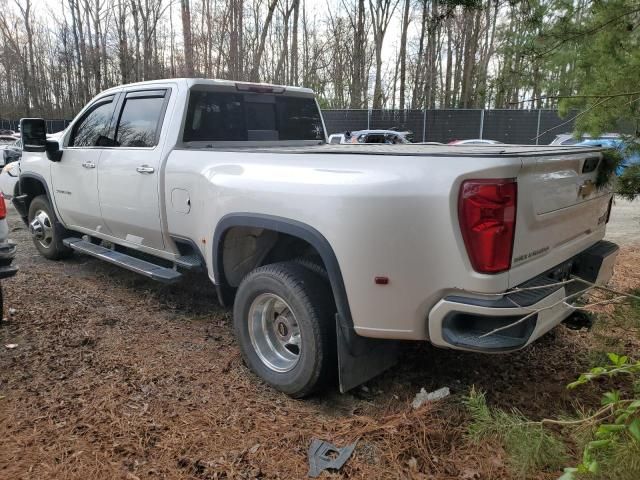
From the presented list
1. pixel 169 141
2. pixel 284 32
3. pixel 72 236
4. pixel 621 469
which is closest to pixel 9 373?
pixel 169 141

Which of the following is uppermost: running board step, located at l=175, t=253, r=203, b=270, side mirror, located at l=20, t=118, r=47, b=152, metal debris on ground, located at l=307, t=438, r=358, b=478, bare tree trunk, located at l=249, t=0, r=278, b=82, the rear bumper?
bare tree trunk, located at l=249, t=0, r=278, b=82

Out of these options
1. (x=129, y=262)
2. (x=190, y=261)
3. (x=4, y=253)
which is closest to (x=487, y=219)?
(x=190, y=261)

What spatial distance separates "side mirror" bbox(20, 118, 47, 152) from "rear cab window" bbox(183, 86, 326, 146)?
2168mm

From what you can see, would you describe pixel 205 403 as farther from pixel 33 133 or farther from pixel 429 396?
pixel 33 133

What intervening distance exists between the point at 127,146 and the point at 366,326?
3.13 meters

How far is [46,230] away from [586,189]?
6.04 metres

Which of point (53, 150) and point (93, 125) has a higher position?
point (93, 125)

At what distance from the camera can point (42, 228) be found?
6.53 m

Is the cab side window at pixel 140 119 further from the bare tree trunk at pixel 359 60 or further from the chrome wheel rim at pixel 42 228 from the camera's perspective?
the bare tree trunk at pixel 359 60

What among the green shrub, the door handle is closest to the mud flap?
the green shrub

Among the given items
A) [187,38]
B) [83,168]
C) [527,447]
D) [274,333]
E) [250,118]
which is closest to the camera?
[527,447]

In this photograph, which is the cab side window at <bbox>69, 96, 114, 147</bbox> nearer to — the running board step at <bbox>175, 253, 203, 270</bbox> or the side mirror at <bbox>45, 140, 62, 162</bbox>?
the side mirror at <bbox>45, 140, 62, 162</bbox>

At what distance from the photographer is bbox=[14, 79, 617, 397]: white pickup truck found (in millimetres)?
2539

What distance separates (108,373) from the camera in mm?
3619
